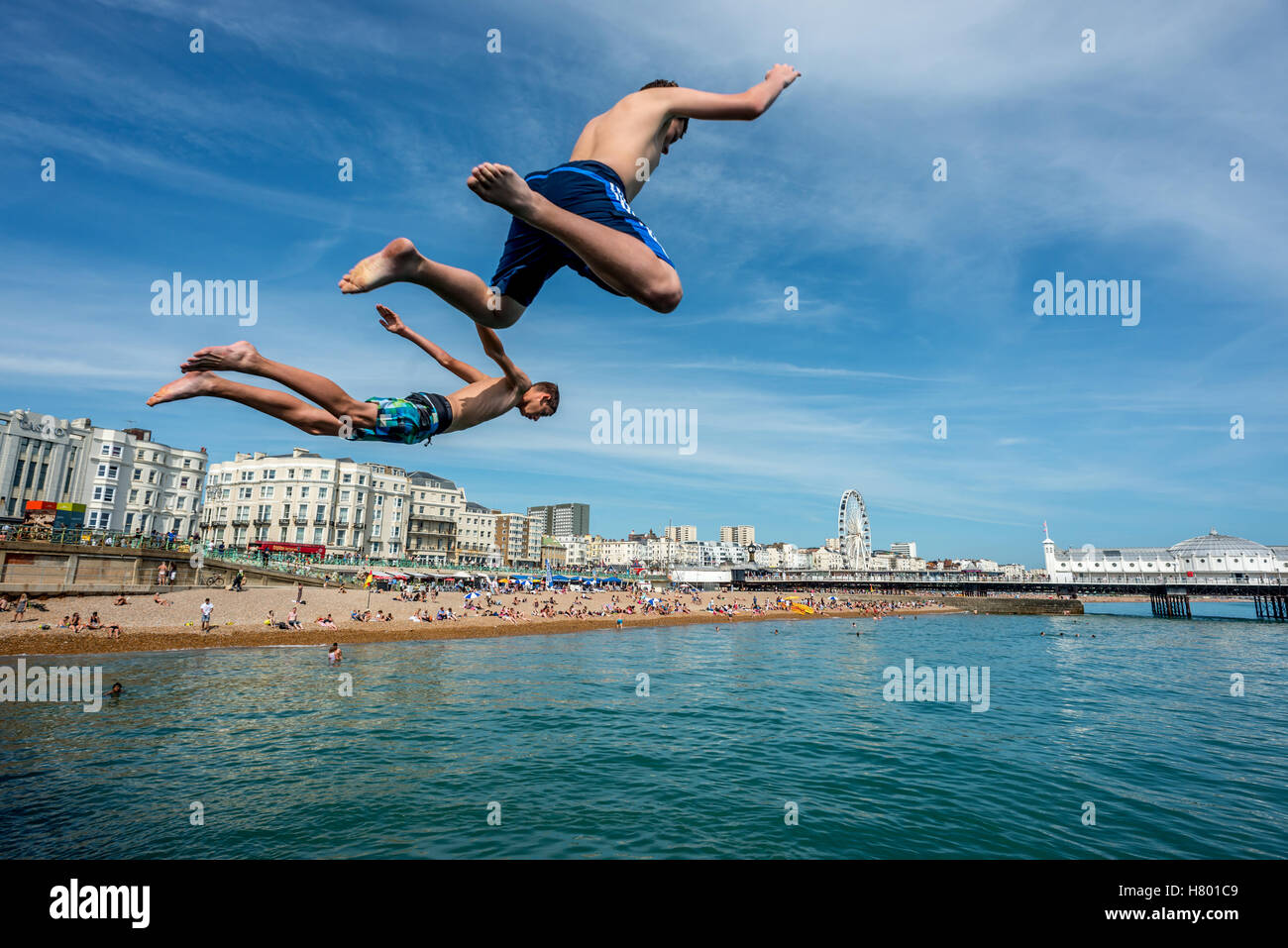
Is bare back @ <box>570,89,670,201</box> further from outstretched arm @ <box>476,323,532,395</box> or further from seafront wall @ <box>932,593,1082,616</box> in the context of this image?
seafront wall @ <box>932,593,1082,616</box>

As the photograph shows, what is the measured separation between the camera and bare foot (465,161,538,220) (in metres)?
2.33

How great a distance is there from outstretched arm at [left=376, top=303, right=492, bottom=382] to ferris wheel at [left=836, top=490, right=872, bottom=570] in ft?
570

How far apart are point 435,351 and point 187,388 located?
5.13 feet

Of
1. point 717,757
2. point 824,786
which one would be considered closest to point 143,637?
point 717,757

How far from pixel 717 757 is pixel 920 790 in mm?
5926

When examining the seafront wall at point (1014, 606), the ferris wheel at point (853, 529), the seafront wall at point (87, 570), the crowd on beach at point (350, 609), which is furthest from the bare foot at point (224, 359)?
the ferris wheel at point (853, 529)

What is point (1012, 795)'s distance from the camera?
1686 centimetres

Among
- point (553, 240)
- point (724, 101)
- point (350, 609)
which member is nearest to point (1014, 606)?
point (350, 609)

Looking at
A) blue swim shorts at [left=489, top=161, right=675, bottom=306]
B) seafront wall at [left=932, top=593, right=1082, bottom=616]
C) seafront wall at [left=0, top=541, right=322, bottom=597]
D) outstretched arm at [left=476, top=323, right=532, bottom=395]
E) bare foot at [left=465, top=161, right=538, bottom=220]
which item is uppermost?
blue swim shorts at [left=489, top=161, right=675, bottom=306]

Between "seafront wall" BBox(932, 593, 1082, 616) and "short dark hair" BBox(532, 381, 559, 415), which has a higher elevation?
"short dark hair" BBox(532, 381, 559, 415)

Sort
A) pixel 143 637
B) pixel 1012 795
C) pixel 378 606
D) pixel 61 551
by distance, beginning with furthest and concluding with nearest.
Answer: pixel 378 606, pixel 61 551, pixel 143 637, pixel 1012 795

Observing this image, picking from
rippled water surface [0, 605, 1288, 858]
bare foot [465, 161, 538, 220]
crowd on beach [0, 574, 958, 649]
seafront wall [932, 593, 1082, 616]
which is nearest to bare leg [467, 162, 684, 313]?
bare foot [465, 161, 538, 220]

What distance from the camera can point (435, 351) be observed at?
4.39m
